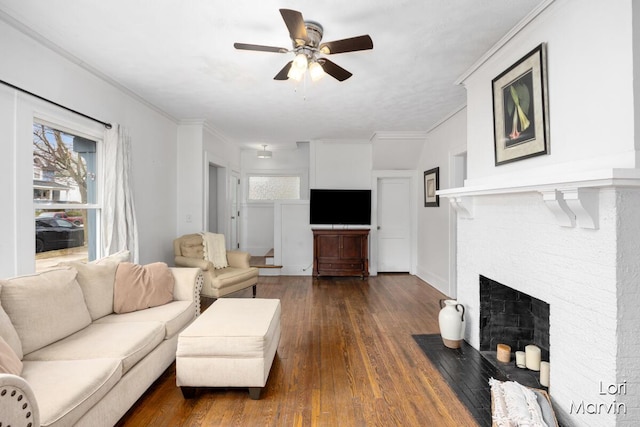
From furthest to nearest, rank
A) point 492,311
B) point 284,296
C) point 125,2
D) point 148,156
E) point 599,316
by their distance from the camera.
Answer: point 284,296
point 148,156
point 492,311
point 125,2
point 599,316

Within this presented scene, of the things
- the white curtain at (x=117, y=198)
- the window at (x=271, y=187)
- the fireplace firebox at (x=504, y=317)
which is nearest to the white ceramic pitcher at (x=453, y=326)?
the fireplace firebox at (x=504, y=317)

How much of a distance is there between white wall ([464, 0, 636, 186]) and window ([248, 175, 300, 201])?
16.8ft

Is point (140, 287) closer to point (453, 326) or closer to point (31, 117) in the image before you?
point (31, 117)

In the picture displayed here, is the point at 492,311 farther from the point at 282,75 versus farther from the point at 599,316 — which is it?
the point at 282,75

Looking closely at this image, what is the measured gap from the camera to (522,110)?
2.17 meters

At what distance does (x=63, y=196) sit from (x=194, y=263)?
1.49 meters

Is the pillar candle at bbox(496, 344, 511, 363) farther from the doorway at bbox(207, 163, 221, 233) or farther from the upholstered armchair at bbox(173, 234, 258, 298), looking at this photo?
the doorway at bbox(207, 163, 221, 233)

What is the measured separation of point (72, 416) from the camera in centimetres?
139

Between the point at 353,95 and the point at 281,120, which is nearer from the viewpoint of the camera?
the point at 353,95

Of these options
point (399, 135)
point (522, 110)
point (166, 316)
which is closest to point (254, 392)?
point (166, 316)

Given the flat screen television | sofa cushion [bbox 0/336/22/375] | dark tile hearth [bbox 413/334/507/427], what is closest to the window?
the flat screen television

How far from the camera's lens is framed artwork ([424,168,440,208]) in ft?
15.9

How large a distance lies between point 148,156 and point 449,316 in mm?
3774

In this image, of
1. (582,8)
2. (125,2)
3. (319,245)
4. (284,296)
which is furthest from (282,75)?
(319,245)
